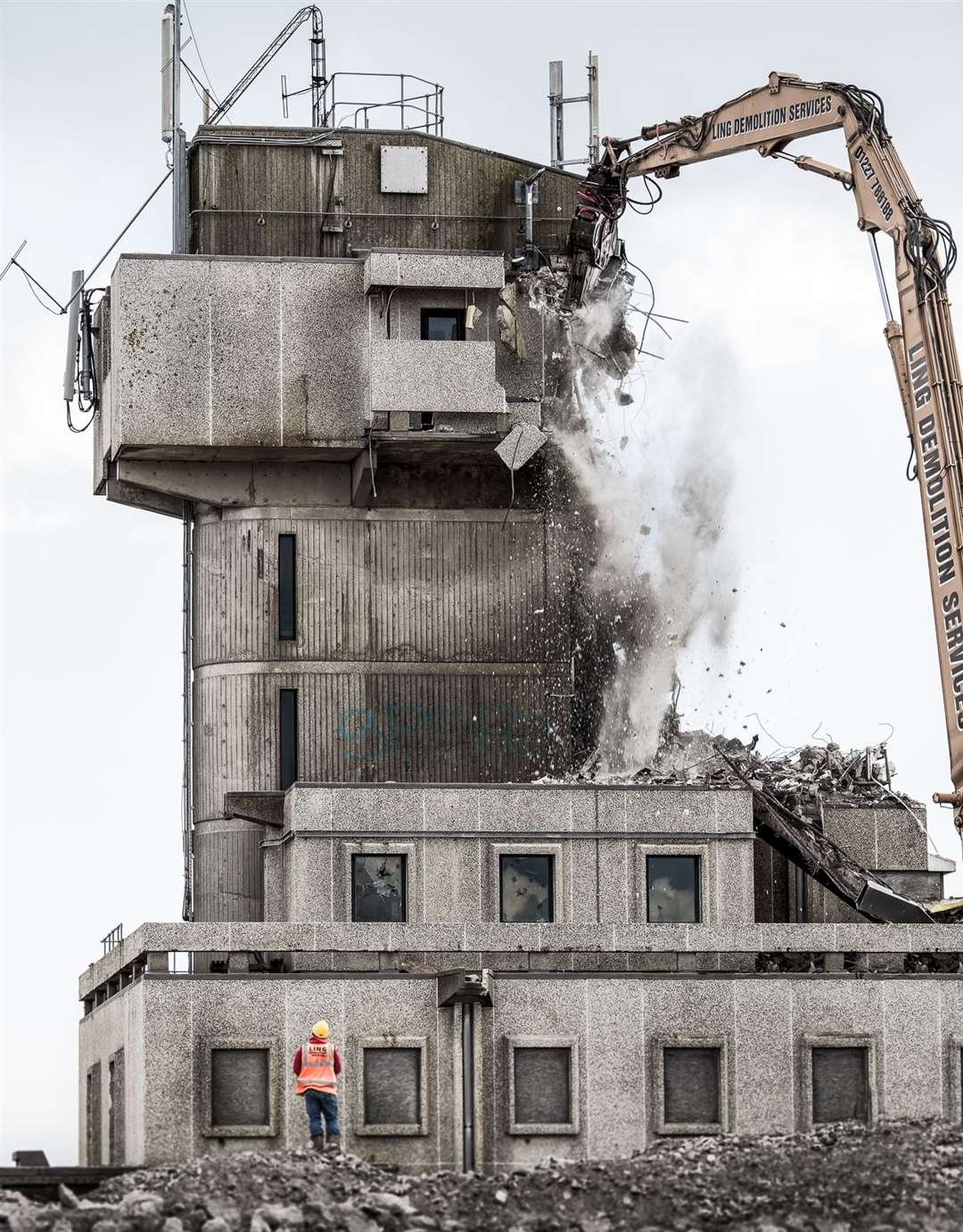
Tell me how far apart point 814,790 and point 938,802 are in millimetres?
6744

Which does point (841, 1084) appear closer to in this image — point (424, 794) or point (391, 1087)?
point (391, 1087)

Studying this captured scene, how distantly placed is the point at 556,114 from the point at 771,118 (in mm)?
10525

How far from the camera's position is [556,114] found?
219 ft

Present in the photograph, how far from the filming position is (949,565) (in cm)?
5144

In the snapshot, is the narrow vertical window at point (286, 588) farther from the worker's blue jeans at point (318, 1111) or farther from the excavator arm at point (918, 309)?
the worker's blue jeans at point (318, 1111)

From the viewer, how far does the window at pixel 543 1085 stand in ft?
162

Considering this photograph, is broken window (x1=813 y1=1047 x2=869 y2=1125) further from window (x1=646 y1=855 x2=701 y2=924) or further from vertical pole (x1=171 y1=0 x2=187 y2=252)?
vertical pole (x1=171 y1=0 x2=187 y2=252)

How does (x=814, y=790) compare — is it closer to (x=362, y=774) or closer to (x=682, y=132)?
(x=362, y=774)

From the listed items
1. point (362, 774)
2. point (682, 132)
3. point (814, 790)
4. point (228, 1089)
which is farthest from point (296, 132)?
point (228, 1089)

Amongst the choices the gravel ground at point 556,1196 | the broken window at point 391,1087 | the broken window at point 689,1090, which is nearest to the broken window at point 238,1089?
the broken window at point 391,1087

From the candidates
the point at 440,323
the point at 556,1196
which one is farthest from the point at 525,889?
the point at 440,323

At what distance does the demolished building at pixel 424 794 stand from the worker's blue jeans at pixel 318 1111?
272 cm

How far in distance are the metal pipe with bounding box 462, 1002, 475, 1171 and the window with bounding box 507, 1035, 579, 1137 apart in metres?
0.66

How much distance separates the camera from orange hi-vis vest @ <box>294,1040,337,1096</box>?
4578 cm
